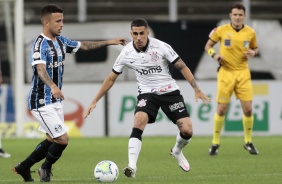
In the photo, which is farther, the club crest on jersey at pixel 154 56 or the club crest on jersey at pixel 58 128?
the club crest on jersey at pixel 154 56

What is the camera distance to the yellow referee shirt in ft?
46.4

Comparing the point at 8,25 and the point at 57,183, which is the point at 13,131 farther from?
the point at 57,183

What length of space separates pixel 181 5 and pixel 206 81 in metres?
2.80

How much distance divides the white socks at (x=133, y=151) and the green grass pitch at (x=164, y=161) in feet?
0.68

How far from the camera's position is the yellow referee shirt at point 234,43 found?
14148mm

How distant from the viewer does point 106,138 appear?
1927 cm

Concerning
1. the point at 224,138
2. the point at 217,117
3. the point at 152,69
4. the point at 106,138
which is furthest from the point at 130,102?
the point at 152,69

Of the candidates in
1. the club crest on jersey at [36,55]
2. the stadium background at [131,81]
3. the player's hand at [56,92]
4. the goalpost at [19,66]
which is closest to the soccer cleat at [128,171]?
the player's hand at [56,92]

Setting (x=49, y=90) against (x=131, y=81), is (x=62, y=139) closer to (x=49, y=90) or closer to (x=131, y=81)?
(x=49, y=90)

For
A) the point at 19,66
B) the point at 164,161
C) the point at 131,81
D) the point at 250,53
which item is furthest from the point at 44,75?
the point at 131,81

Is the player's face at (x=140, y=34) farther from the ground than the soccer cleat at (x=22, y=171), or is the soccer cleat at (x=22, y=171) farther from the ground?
the player's face at (x=140, y=34)

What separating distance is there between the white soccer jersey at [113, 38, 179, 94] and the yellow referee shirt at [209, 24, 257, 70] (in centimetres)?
356

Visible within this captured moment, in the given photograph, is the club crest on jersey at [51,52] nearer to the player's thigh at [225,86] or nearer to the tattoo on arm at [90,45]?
the tattoo on arm at [90,45]

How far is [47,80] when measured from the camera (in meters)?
9.46
